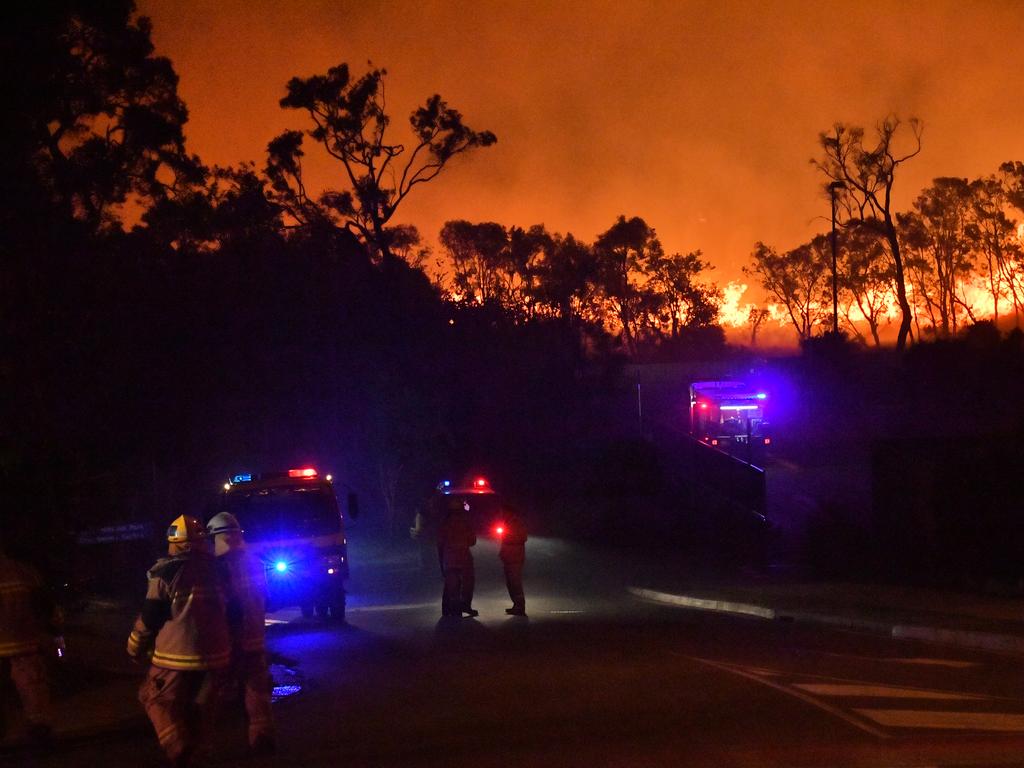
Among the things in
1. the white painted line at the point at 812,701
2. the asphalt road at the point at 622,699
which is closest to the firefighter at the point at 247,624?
the asphalt road at the point at 622,699

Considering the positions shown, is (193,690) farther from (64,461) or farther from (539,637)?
(539,637)

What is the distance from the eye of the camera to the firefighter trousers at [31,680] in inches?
361

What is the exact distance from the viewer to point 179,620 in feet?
24.8

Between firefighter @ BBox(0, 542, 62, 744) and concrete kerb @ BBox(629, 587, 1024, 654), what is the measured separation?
11013mm

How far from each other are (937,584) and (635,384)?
27883mm

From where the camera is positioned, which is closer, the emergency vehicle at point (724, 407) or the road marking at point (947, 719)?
the road marking at point (947, 719)

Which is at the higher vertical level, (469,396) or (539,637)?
(469,396)

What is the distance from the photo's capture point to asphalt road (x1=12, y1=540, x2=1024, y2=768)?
883 centimetres

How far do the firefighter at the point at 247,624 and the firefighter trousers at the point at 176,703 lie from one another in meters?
0.74

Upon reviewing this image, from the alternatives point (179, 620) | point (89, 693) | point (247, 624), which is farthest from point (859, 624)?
point (179, 620)

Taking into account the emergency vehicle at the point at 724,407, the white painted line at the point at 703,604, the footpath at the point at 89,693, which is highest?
the emergency vehicle at the point at 724,407

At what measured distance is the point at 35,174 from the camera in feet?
93.6

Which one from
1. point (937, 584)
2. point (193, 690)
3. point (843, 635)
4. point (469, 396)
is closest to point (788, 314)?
point (469, 396)

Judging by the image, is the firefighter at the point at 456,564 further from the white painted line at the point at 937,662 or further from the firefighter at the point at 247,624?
the firefighter at the point at 247,624
